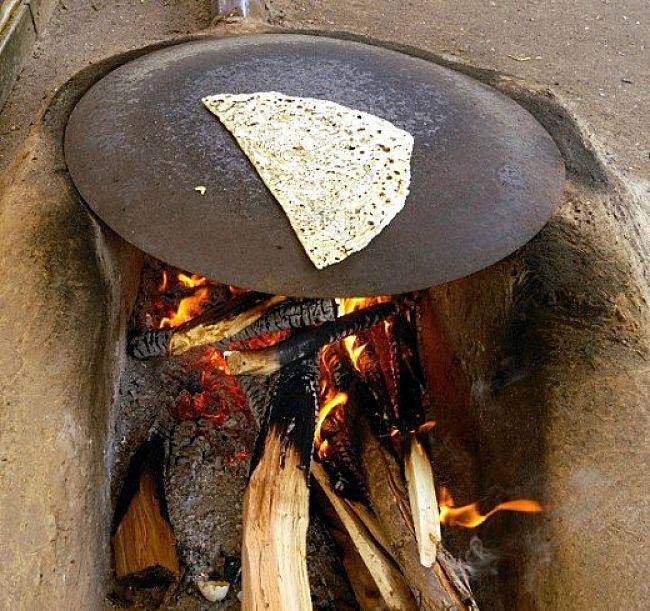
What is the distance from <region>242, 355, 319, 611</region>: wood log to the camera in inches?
59.3

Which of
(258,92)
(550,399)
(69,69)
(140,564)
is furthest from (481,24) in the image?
(140,564)

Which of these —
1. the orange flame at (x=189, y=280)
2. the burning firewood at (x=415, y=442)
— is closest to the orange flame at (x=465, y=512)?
the burning firewood at (x=415, y=442)

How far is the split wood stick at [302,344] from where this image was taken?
1.83 metres

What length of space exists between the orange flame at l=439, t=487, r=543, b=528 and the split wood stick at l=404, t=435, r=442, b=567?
12 cm

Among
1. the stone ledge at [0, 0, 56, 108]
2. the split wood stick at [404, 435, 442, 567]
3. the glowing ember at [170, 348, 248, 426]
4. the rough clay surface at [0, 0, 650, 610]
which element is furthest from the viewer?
the stone ledge at [0, 0, 56, 108]

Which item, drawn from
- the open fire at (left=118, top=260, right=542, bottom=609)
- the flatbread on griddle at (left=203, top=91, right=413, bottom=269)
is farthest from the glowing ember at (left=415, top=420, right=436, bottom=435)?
the flatbread on griddle at (left=203, top=91, right=413, bottom=269)

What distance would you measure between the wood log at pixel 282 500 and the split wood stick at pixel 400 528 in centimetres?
17

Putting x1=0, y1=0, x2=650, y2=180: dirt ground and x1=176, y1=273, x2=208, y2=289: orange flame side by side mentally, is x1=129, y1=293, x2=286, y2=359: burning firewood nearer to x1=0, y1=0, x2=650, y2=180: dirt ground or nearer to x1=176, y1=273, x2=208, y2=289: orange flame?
x1=176, y1=273, x2=208, y2=289: orange flame

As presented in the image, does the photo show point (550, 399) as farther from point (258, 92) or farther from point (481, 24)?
point (481, 24)

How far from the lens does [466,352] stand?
6.40 feet

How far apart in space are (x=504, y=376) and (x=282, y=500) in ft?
2.05

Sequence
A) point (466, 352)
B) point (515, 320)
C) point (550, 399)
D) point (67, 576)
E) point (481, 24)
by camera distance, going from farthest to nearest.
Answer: point (481, 24)
point (466, 352)
point (515, 320)
point (550, 399)
point (67, 576)

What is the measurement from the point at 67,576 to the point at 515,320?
116 centimetres

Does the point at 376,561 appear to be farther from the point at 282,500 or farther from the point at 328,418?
the point at 328,418
